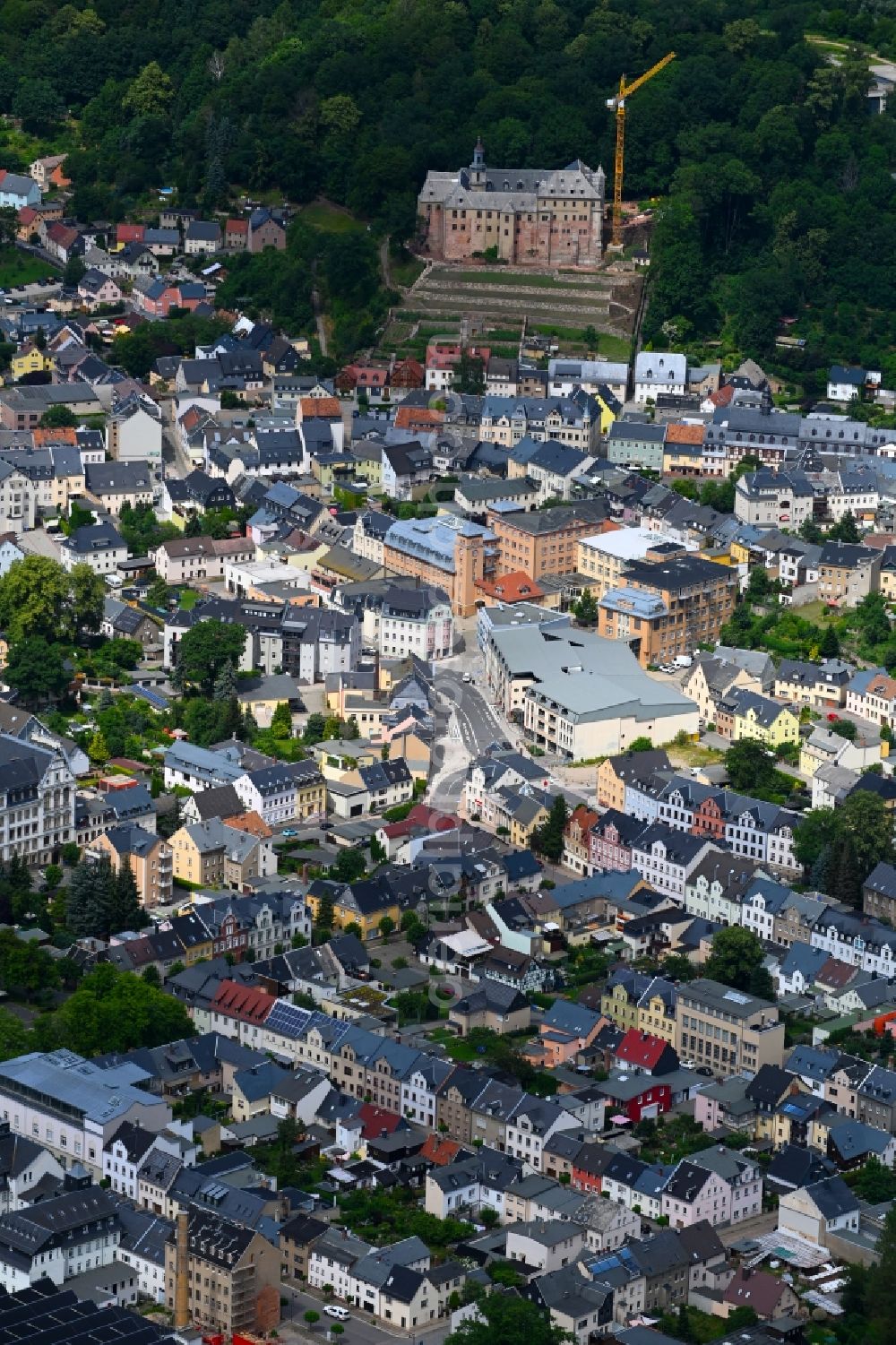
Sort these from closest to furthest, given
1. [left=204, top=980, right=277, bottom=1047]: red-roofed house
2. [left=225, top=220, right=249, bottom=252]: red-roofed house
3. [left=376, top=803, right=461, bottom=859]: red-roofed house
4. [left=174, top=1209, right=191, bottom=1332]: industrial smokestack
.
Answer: [left=174, top=1209, right=191, bottom=1332]: industrial smokestack, [left=204, top=980, right=277, bottom=1047]: red-roofed house, [left=376, top=803, right=461, bottom=859]: red-roofed house, [left=225, top=220, right=249, bottom=252]: red-roofed house

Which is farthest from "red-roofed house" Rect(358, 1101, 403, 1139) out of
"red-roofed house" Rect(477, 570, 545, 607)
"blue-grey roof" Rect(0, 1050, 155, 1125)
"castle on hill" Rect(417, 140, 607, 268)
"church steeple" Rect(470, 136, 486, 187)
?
"church steeple" Rect(470, 136, 486, 187)

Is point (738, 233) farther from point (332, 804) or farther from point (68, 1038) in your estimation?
point (68, 1038)

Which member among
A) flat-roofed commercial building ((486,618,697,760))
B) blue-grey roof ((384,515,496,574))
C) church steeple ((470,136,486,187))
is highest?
church steeple ((470,136,486,187))

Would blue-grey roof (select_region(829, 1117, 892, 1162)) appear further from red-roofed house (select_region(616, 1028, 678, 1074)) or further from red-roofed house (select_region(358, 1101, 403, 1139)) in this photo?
red-roofed house (select_region(358, 1101, 403, 1139))

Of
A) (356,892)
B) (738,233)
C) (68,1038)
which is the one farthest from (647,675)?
(738,233)

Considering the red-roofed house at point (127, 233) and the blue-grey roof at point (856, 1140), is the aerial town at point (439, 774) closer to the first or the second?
the blue-grey roof at point (856, 1140)

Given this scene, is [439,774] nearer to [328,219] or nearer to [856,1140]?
[856,1140]
